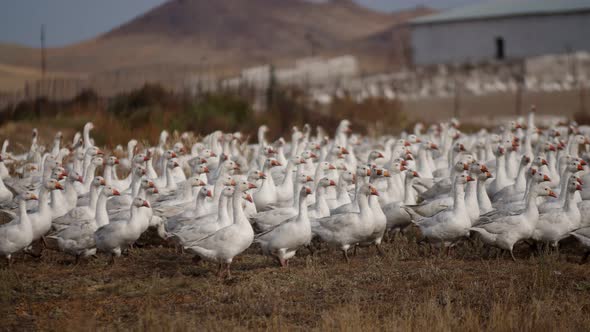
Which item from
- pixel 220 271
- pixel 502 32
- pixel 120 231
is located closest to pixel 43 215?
pixel 120 231

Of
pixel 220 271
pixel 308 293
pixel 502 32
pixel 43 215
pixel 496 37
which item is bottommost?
pixel 308 293

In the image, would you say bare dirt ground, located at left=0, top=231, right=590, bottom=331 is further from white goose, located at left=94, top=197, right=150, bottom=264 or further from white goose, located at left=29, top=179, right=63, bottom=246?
white goose, located at left=29, top=179, right=63, bottom=246

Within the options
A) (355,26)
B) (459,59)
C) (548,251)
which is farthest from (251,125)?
(355,26)

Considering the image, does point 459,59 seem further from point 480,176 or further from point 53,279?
point 53,279

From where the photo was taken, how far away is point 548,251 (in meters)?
12.0

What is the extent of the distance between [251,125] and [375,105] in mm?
8426

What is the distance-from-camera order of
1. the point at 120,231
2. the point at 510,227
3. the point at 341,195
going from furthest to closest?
the point at 341,195 < the point at 510,227 < the point at 120,231

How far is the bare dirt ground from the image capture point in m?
8.98

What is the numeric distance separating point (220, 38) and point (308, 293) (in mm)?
108384

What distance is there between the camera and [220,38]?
11656 cm

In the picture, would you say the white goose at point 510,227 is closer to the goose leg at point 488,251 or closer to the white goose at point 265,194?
the goose leg at point 488,251

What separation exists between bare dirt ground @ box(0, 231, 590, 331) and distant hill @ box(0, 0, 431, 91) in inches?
3031

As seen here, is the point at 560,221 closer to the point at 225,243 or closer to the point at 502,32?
the point at 225,243

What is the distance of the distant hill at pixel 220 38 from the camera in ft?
322
